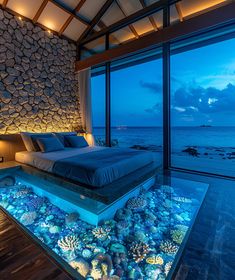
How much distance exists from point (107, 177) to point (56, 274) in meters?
1.25

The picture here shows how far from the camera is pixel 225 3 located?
3.38m

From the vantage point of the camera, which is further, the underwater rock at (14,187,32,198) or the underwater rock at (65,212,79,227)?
the underwater rock at (14,187,32,198)

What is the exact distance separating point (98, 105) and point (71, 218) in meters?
4.43

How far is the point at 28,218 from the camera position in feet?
7.05

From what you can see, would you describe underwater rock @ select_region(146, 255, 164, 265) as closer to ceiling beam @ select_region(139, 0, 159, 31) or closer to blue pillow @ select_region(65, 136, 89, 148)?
blue pillow @ select_region(65, 136, 89, 148)

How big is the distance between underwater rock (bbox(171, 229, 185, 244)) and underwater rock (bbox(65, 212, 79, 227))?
1.19 metres

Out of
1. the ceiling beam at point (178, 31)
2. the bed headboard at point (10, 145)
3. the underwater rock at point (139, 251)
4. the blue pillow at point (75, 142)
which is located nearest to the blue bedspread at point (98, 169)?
the underwater rock at point (139, 251)

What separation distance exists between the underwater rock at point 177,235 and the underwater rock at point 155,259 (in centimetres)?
28

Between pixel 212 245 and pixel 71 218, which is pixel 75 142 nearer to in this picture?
pixel 71 218

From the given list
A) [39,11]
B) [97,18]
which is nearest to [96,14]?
[97,18]

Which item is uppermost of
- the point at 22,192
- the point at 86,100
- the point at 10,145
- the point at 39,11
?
the point at 39,11

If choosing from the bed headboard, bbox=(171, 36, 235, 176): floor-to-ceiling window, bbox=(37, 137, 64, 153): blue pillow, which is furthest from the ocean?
the bed headboard

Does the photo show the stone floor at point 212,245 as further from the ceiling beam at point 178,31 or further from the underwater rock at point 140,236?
the ceiling beam at point 178,31

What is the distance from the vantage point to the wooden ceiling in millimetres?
3899
